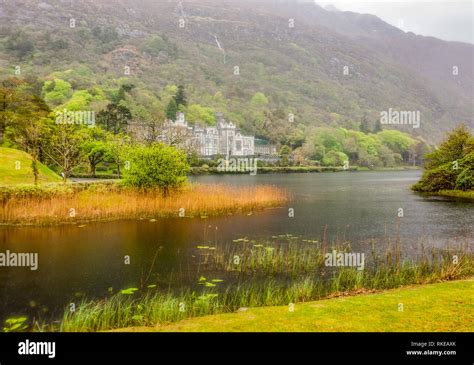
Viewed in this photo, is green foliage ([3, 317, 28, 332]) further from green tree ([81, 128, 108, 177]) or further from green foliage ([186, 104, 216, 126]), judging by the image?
green foliage ([186, 104, 216, 126])

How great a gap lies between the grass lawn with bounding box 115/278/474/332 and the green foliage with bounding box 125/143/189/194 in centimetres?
2231

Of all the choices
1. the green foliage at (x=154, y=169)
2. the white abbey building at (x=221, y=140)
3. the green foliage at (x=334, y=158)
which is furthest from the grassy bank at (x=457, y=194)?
the green foliage at (x=334, y=158)

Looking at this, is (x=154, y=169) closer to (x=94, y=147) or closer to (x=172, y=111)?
(x=94, y=147)

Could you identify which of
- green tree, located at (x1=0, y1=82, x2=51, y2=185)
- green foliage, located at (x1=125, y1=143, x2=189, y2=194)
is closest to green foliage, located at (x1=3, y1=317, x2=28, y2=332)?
green foliage, located at (x1=125, y1=143, x2=189, y2=194)

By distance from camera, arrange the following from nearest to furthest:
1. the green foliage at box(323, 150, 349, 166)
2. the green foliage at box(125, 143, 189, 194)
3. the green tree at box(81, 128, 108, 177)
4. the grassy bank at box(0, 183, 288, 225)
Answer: the grassy bank at box(0, 183, 288, 225) < the green foliage at box(125, 143, 189, 194) < the green tree at box(81, 128, 108, 177) < the green foliage at box(323, 150, 349, 166)

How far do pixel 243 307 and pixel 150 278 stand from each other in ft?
14.4

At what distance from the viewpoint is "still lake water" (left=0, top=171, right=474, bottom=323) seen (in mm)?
12898

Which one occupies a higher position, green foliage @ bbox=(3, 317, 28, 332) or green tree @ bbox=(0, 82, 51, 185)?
green tree @ bbox=(0, 82, 51, 185)

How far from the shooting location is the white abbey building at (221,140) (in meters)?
123

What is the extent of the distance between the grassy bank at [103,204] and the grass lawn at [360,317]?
1733cm

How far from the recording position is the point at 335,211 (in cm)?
3241

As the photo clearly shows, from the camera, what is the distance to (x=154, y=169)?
31312 millimetres

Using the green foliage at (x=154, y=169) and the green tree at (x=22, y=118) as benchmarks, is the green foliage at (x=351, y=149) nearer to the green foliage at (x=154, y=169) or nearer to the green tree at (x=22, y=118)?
the green tree at (x=22, y=118)

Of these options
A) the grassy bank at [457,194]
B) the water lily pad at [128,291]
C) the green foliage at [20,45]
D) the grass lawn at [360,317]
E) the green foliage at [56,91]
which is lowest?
the water lily pad at [128,291]
